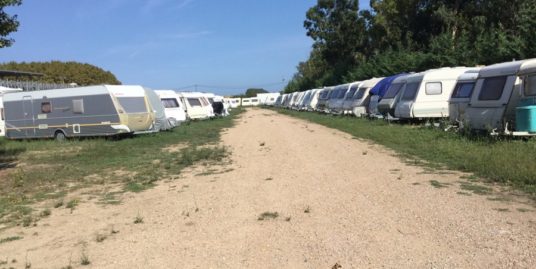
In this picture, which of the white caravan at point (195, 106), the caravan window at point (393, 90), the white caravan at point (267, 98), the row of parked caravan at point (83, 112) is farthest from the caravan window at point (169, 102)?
the white caravan at point (267, 98)

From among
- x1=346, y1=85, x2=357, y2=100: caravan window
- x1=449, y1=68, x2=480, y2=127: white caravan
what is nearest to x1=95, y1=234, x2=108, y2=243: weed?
x1=449, y1=68, x2=480, y2=127: white caravan

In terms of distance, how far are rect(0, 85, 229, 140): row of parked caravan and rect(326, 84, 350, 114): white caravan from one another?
1238 cm

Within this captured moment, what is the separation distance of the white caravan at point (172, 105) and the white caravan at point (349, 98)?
9549 millimetres

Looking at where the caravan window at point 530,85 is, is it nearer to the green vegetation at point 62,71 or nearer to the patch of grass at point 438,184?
the patch of grass at point 438,184

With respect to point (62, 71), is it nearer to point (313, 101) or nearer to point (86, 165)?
point (313, 101)

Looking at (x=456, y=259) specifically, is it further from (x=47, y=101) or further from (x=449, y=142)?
(x=47, y=101)

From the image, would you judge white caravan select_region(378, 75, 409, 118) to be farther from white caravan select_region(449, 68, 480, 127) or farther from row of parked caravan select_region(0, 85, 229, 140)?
row of parked caravan select_region(0, 85, 229, 140)

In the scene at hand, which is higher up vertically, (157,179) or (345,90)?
(345,90)

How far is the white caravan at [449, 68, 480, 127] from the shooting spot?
1600 cm

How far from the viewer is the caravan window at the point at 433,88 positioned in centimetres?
1986

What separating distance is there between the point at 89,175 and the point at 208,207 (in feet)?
18.4

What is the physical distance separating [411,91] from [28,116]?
1657 cm

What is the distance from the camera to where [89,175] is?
1234 centimetres

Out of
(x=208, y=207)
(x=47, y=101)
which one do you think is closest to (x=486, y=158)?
(x=208, y=207)
